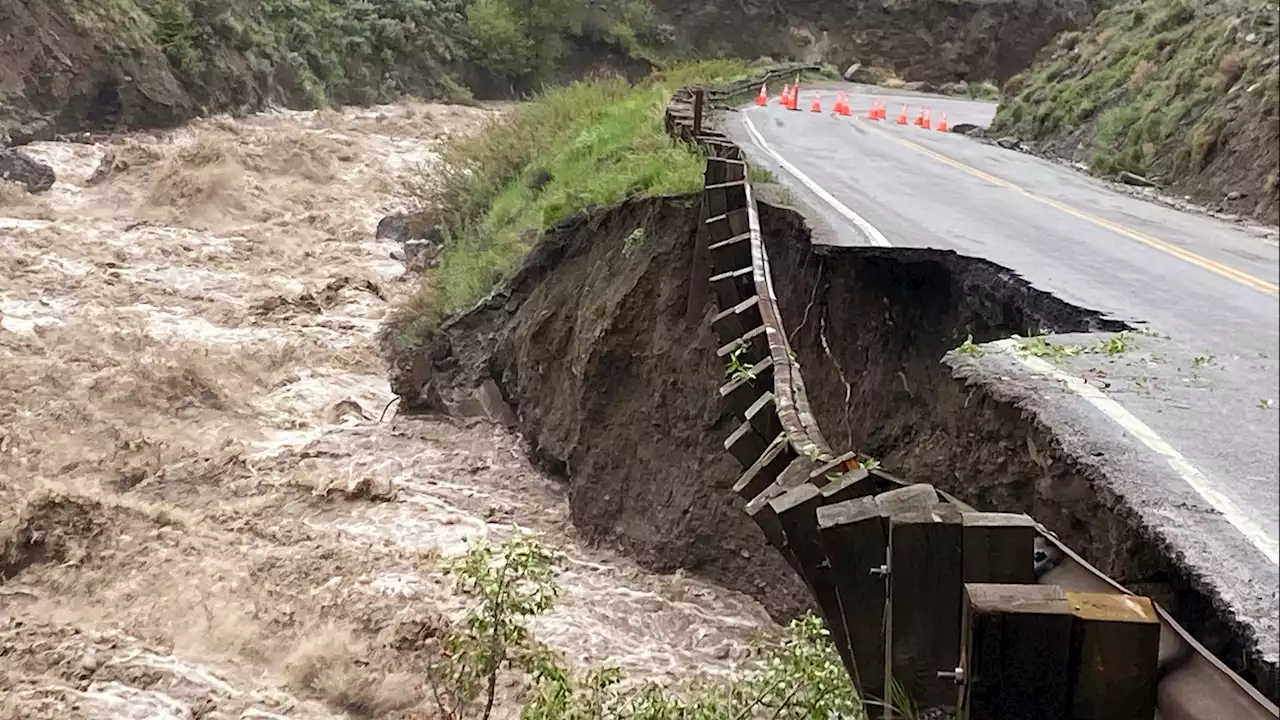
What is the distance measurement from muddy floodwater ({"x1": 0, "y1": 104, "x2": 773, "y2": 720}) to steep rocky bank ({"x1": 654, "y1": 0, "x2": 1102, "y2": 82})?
29970 mm

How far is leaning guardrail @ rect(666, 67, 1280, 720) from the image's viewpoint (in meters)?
2.27

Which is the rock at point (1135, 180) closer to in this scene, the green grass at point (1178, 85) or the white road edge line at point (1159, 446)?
the green grass at point (1178, 85)

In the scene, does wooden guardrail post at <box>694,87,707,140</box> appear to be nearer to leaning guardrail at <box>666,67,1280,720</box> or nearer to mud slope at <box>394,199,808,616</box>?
mud slope at <box>394,199,808,616</box>

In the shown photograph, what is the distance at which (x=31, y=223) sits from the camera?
1845 cm

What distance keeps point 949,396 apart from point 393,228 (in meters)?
15.8

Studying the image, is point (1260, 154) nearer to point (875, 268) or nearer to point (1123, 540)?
point (1123, 540)

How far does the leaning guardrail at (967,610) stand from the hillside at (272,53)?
23.8 metres

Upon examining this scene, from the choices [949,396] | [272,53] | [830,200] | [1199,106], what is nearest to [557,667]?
[949,396]

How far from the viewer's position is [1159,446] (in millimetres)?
3977

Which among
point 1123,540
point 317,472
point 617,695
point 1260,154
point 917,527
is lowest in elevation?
point 317,472

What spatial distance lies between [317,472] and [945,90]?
29.6 meters

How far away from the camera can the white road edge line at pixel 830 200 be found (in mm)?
7734

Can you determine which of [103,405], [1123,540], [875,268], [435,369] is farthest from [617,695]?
[103,405]

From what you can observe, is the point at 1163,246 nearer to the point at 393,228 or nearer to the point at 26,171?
the point at 393,228
